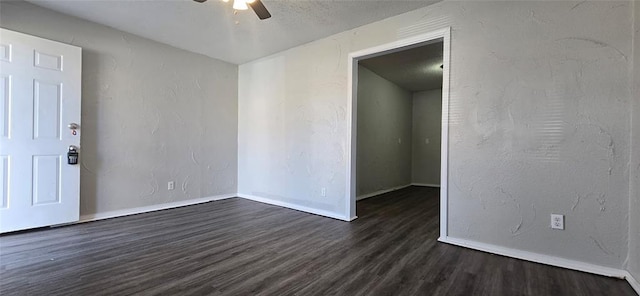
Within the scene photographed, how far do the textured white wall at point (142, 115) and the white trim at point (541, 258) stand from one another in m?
3.63

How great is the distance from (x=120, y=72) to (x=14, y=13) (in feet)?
3.29

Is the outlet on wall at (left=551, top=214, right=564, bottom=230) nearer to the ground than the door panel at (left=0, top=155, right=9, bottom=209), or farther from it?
nearer to the ground

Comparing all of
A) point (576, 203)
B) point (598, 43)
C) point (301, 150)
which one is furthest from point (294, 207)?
point (598, 43)

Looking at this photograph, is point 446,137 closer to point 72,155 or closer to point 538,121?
point 538,121

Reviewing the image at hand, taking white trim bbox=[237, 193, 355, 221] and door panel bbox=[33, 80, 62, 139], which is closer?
door panel bbox=[33, 80, 62, 139]

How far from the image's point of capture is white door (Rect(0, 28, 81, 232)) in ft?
8.97

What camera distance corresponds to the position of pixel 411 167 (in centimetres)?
704

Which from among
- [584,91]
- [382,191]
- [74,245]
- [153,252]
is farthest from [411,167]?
[74,245]

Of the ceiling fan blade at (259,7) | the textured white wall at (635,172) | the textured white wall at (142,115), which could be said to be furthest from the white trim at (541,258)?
the textured white wall at (142,115)

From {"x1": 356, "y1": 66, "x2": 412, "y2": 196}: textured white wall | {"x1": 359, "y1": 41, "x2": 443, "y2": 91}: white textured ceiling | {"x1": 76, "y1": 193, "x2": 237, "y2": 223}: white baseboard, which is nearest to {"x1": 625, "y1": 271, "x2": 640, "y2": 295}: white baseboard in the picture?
{"x1": 359, "y1": 41, "x2": 443, "y2": 91}: white textured ceiling

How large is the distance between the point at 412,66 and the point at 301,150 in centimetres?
248

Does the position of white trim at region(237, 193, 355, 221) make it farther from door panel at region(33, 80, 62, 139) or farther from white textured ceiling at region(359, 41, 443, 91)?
door panel at region(33, 80, 62, 139)

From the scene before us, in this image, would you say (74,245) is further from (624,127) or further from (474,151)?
(624,127)

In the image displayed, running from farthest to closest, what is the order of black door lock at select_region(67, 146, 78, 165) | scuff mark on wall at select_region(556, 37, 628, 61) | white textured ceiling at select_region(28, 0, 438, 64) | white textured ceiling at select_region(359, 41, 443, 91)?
white textured ceiling at select_region(359, 41, 443, 91), black door lock at select_region(67, 146, 78, 165), white textured ceiling at select_region(28, 0, 438, 64), scuff mark on wall at select_region(556, 37, 628, 61)
